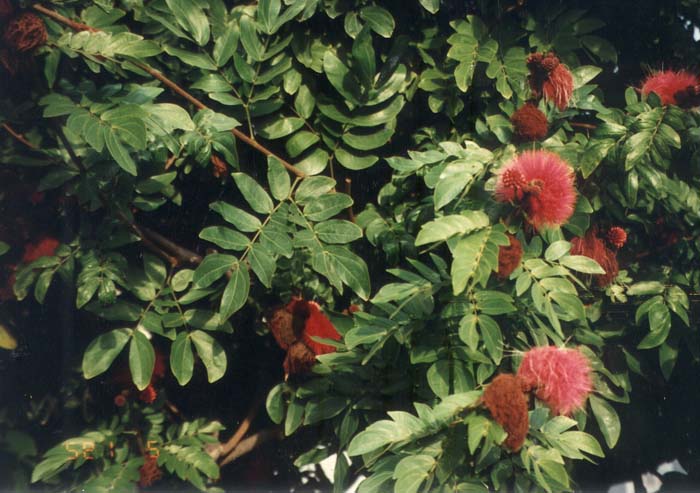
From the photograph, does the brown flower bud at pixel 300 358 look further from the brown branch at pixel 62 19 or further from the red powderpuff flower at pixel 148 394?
the brown branch at pixel 62 19

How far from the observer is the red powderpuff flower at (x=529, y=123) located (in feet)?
5.70

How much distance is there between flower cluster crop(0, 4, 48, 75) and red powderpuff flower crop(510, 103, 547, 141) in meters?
1.07

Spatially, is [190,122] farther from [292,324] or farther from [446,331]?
[446,331]

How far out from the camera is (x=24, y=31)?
1712 millimetres

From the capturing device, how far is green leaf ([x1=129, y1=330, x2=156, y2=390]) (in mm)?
1779

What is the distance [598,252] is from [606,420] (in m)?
0.40

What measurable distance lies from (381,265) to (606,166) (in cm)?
60

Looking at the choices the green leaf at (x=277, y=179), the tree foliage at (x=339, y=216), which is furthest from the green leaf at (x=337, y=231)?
the green leaf at (x=277, y=179)

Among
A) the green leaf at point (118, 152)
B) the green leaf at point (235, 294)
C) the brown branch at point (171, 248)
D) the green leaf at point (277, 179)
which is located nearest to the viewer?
the green leaf at point (118, 152)

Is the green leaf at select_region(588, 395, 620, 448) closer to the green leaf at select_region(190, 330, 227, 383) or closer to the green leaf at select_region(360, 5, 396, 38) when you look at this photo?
the green leaf at select_region(190, 330, 227, 383)

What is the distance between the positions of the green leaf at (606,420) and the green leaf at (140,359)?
3.41 feet

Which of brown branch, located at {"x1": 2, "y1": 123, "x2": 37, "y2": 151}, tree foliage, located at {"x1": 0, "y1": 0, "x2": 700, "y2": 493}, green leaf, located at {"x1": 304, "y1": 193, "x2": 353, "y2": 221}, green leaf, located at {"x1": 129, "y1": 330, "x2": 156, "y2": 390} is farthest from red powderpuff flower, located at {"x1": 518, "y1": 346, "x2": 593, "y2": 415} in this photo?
brown branch, located at {"x1": 2, "y1": 123, "x2": 37, "y2": 151}

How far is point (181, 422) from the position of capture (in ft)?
6.96

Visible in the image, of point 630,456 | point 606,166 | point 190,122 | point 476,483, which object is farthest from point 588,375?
point 190,122
